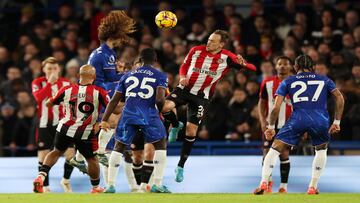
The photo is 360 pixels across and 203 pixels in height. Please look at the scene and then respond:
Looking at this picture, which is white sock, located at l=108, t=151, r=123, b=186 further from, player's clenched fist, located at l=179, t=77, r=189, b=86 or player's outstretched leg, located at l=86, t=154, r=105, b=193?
player's clenched fist, located at l=179, t=77, r=189, b=86

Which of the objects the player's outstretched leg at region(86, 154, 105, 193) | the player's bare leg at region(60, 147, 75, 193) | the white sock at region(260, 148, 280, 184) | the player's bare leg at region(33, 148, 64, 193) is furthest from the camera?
the player's bare leg at region(60, 147, 75, 193)

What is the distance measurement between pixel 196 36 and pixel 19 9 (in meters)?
4.40

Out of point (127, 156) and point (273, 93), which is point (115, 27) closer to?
point (127, 156)

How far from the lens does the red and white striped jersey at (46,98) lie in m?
16.8

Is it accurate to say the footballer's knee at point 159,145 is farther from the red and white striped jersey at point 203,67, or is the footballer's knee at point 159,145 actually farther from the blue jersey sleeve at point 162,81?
the red and white striped jersey at point 203,67

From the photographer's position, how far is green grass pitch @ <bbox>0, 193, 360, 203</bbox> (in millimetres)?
12750

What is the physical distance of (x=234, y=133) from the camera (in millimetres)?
19297

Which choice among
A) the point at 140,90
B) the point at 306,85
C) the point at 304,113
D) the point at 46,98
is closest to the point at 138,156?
the point at 140,90

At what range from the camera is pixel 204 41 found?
2083 centimetres

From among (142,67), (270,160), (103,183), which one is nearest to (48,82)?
(103,183)

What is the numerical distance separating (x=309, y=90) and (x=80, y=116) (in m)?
2.98

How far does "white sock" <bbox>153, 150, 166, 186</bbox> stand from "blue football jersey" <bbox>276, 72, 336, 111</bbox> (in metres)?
1.82

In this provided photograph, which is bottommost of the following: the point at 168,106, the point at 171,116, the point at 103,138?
the point at 103,138

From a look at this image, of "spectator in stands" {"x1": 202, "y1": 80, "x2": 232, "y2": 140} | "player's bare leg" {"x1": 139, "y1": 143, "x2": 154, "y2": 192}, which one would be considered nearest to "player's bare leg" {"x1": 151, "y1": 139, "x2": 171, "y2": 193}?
"player's bare leg" {"x1": 139, "y1": 143, "x2": 154, "y2": 192}
